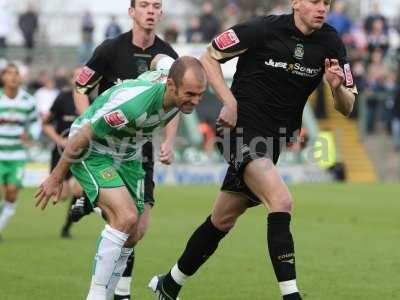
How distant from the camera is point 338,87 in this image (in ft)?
26.9

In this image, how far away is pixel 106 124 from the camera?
758cm

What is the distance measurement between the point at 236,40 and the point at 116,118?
4.84 feet

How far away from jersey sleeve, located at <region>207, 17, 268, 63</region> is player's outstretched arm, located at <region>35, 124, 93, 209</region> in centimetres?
143

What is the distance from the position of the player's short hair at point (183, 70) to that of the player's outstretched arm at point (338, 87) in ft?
4.18

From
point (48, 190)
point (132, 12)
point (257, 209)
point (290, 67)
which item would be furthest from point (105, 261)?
point (257, 209)

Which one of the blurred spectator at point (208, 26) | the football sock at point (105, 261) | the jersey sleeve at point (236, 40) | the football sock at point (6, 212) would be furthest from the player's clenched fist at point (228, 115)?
the blurred spectator at point (208, 26)

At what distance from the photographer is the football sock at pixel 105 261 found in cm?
767

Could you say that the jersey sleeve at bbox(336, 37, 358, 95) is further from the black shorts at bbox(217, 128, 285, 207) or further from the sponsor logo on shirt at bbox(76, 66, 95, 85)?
the sponsor logo on shirt at bbox(76, 66, 95, 85)

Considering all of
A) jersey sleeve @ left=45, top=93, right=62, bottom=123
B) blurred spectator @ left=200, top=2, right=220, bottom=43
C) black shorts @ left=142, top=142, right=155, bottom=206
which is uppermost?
black shorts @ left=142, top=142, right=155, bottom=206

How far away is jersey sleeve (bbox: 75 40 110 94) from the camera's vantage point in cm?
939

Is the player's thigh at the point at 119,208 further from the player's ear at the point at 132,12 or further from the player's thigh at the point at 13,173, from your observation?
the player's thigh at the point at 13,173

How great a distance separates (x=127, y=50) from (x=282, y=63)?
166cm

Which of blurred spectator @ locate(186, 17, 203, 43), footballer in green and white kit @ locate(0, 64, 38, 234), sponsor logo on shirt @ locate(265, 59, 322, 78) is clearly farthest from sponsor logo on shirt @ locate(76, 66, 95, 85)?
blurred spectator @ locate(186, 17, 203, 43)

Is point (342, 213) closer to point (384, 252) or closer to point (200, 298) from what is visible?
point (384, 252)
